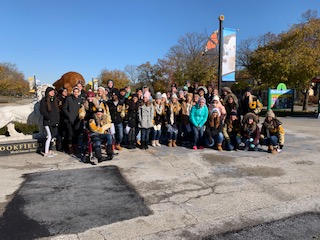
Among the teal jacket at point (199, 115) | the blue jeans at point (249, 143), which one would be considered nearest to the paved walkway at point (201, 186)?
the blue jeans at point (249, 143)

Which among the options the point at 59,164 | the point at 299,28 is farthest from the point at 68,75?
the point at 299,28

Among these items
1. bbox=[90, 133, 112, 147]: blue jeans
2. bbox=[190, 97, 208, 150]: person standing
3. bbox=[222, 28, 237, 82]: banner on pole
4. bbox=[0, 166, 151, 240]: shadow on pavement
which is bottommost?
bbox=[0, 166, 151, 240]: shadow on pavement

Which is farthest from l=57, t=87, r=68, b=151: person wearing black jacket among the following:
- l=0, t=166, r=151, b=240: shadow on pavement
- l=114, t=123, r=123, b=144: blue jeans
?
l=0, t=166, r=151, b=240: shadow on pavement

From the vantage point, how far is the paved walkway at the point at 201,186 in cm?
323

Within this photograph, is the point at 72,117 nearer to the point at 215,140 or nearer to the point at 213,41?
the point at 215,140

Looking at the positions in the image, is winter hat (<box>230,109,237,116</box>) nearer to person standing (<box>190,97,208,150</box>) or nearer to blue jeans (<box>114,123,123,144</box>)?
person standing (<box>190,97,208,150</box>)

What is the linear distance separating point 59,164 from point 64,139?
121 cm

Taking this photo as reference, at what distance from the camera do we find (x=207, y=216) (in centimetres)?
348

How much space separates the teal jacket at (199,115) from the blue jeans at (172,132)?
23.8 inches

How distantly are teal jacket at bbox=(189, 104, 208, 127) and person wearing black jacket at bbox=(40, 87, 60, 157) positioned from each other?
3524 millimetres

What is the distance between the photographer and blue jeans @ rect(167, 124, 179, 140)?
24.4 feet

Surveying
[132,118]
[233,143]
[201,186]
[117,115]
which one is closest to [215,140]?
[233,143]

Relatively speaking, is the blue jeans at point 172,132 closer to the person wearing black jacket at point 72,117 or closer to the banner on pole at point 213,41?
the person wearing black jacket at point 72,117

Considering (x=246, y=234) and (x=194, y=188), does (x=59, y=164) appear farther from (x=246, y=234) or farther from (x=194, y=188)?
(x=246, y=234)
